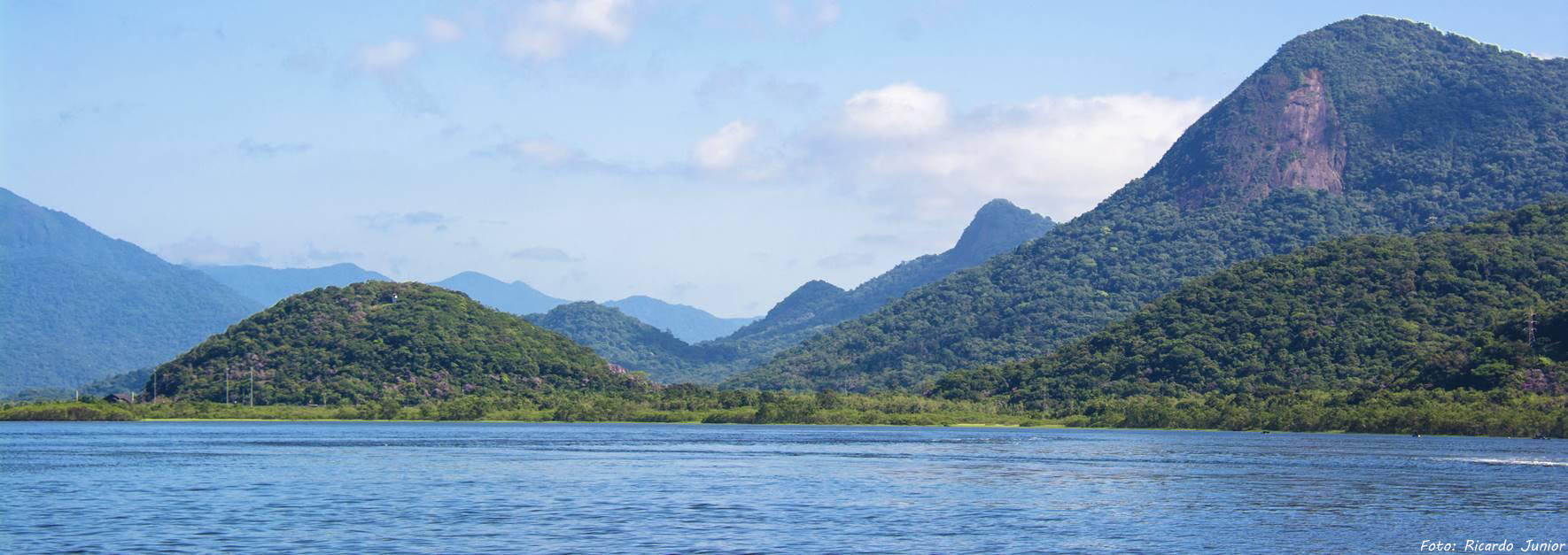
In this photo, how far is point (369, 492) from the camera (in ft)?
232

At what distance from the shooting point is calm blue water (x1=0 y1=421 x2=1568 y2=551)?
52688 mm

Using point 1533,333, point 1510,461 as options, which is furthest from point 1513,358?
point 1510,461

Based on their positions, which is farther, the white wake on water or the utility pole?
the utility pole

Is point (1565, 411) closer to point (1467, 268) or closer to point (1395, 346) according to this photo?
point (1395, 346)

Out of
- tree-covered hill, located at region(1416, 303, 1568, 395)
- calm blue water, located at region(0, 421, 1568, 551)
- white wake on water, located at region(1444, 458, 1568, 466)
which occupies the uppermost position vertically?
tree-covered hill, located at region(1416, 303, 1568, 395)

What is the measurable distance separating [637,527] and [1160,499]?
2668 cm

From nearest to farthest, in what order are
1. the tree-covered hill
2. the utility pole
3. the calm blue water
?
the calm blue water, the tree-covered hill, the utility pole

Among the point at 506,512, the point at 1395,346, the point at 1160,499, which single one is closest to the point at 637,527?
the point at 506,512

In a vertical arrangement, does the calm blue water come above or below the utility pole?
below

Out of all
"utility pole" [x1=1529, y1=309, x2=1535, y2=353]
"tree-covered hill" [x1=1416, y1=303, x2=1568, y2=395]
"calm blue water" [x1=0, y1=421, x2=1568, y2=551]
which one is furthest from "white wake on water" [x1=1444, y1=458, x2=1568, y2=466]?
"utility pole" [x1=1529, y1=309, x2=1535, y2=353]

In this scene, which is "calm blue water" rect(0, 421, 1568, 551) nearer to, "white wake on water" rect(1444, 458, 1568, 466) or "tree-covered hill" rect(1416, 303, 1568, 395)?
"white wake on water" rect(1444, 458, 1568, 466)

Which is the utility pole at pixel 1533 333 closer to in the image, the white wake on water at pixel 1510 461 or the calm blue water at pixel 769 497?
the calm blue water at pixel 769 497

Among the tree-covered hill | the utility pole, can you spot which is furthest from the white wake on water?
the utility pole

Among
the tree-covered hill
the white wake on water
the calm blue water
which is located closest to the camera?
the calm blue water
